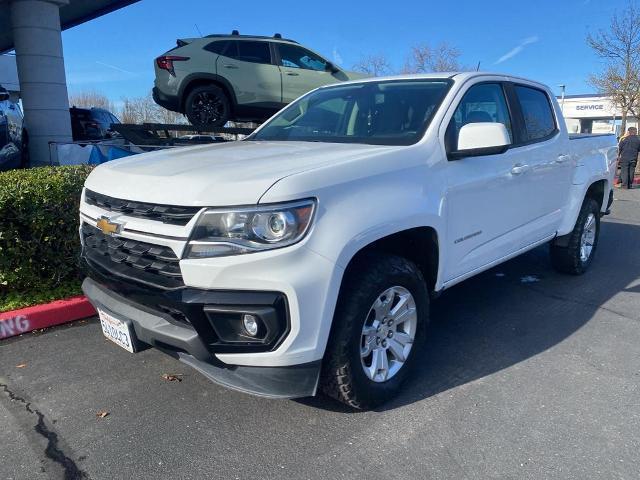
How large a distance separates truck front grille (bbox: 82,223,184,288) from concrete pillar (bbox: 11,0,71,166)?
7649mm

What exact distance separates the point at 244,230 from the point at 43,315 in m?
2.63

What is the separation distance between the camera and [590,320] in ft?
13.9

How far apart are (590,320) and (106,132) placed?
597 inches

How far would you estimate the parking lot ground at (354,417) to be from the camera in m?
2.47

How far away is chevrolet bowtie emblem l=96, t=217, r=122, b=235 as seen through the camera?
2605 millimetres

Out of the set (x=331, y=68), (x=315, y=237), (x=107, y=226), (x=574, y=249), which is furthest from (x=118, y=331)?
(x=331, y=68)

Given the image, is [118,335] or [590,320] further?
[590,320]

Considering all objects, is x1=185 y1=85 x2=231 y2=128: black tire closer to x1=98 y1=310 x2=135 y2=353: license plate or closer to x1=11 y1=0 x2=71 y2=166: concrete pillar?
x1=11 y1=0 x2=71 y2=166: concrete pillar

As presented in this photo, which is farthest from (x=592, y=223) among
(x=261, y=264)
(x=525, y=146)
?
(x=261, y=264)

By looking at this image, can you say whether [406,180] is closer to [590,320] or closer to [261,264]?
[261,264]

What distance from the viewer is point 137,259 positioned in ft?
8.31

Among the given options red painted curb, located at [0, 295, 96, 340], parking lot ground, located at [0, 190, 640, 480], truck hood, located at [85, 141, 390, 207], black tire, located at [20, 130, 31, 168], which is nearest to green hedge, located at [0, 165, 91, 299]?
red painted curb, located at [0, 295, 96, 340]

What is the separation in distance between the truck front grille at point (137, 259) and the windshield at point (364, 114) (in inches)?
57.3

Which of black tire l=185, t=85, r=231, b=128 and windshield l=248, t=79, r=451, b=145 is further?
black tire l=185, t=85, r=231, b=128
